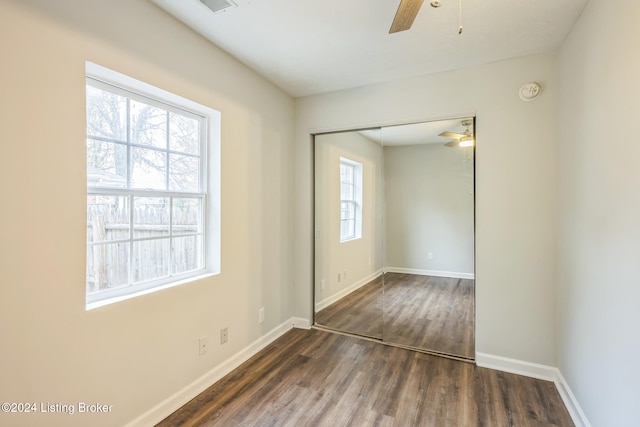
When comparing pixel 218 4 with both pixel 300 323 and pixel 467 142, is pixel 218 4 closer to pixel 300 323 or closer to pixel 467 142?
pixel 467 142

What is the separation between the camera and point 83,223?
61.7 inches

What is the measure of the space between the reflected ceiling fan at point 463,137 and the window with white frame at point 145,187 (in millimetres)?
2107

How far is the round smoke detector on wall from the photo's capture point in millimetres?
2415

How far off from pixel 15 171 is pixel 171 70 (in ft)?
3.61

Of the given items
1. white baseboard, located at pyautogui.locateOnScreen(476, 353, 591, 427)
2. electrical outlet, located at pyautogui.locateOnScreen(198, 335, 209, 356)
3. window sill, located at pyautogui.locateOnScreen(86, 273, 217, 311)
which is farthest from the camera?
electrical outlet, located at pyautogui.locateOnScreen(198, 335, 209, 356)

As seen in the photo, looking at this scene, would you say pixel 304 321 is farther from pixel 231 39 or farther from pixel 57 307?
pixel 231 39

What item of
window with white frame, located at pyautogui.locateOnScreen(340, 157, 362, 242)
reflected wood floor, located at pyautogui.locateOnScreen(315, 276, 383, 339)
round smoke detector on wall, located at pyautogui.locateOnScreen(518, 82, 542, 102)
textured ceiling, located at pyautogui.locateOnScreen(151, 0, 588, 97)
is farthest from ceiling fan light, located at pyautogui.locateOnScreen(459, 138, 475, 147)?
reflected wood floor, located at pyautogui.locateOnScreen(315, 276, 383, 339)

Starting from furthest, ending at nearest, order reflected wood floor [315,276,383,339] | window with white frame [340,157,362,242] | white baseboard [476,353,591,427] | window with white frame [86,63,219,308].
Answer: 1. window with white frame [340,157,362,242]
2. reflected wood floor [315,276,383,339]
3. white baseboard [476,353,591,427]
4. window with white frame [86,63,219,308]

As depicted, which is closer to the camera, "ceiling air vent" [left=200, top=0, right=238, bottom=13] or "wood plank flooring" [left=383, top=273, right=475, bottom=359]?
"ceiling air vent" [left=200, top=0, right=238, bottom=13]

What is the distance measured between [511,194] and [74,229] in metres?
2.99

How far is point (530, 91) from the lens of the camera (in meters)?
2.44

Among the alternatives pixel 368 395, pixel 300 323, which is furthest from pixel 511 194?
pixel 300 323

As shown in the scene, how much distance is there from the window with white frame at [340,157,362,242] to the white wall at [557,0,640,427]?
1.94m

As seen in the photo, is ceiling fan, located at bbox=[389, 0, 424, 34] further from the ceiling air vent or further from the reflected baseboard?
the reflected baseboard
